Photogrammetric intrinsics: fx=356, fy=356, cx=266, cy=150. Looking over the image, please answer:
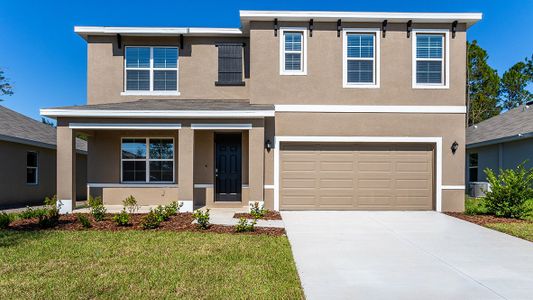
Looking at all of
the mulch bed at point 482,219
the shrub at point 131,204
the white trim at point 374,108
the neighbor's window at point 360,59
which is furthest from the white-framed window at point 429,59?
the shrub at point 131,204

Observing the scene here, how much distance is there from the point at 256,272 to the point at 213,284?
0.74 m

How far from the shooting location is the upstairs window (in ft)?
37.4

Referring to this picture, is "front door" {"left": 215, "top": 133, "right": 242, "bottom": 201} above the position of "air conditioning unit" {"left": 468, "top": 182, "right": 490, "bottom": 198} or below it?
above

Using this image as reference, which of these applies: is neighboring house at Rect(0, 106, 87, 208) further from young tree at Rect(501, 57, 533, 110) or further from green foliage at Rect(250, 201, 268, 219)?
young tree at Rect(501, 57, 533, 110)

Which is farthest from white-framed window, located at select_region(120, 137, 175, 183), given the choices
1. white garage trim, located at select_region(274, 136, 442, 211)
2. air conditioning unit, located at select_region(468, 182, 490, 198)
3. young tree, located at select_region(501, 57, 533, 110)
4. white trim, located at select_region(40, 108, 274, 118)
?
young tree, located at select_region(501, 57, 533, 110)

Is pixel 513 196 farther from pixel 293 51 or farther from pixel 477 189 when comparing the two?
pixel 293 51

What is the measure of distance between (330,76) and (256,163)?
3.70 m

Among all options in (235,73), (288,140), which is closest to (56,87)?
(235,73)

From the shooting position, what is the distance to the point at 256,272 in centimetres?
520

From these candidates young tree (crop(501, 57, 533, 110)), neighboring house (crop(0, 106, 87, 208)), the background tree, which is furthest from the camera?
young tree (crop(501, 57, 533, 110))

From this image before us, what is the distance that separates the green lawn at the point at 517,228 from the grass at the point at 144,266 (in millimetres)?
5317

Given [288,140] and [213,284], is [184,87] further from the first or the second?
[213,284]

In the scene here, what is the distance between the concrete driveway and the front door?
319 centimetres

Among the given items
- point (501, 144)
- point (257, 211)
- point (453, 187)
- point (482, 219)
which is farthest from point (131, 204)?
point (501, 144)
